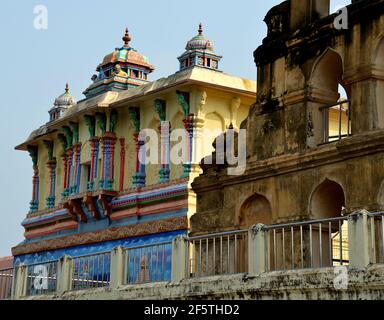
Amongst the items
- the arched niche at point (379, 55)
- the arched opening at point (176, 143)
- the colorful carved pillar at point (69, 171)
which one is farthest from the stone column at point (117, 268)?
the colorful carved pillar at point (69, 171)

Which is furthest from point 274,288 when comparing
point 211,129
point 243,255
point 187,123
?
point 211,129

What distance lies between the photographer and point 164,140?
26.1m

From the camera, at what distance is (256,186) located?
48.6ft

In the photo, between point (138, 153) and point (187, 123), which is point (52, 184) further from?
point (187, 123)

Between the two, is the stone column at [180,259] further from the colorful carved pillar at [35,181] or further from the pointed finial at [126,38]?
the colorful carved pillar at [35,181]

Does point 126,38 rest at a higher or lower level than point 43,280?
higher

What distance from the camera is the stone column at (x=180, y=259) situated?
13211 millimetres

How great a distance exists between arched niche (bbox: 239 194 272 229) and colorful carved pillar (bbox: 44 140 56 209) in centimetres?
1810

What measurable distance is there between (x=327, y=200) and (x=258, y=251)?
2.57 meters

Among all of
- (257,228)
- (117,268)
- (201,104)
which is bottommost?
(117,268)

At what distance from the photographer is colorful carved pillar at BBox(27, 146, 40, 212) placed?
3381 cm

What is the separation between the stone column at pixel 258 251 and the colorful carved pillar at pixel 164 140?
1362 centimetres

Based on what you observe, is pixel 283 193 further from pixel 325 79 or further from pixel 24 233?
pixel 24 233

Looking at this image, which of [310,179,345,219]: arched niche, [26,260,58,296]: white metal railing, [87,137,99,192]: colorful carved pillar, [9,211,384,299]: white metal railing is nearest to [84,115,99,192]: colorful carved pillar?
[87,137,99,192]: colorful carved pillar
